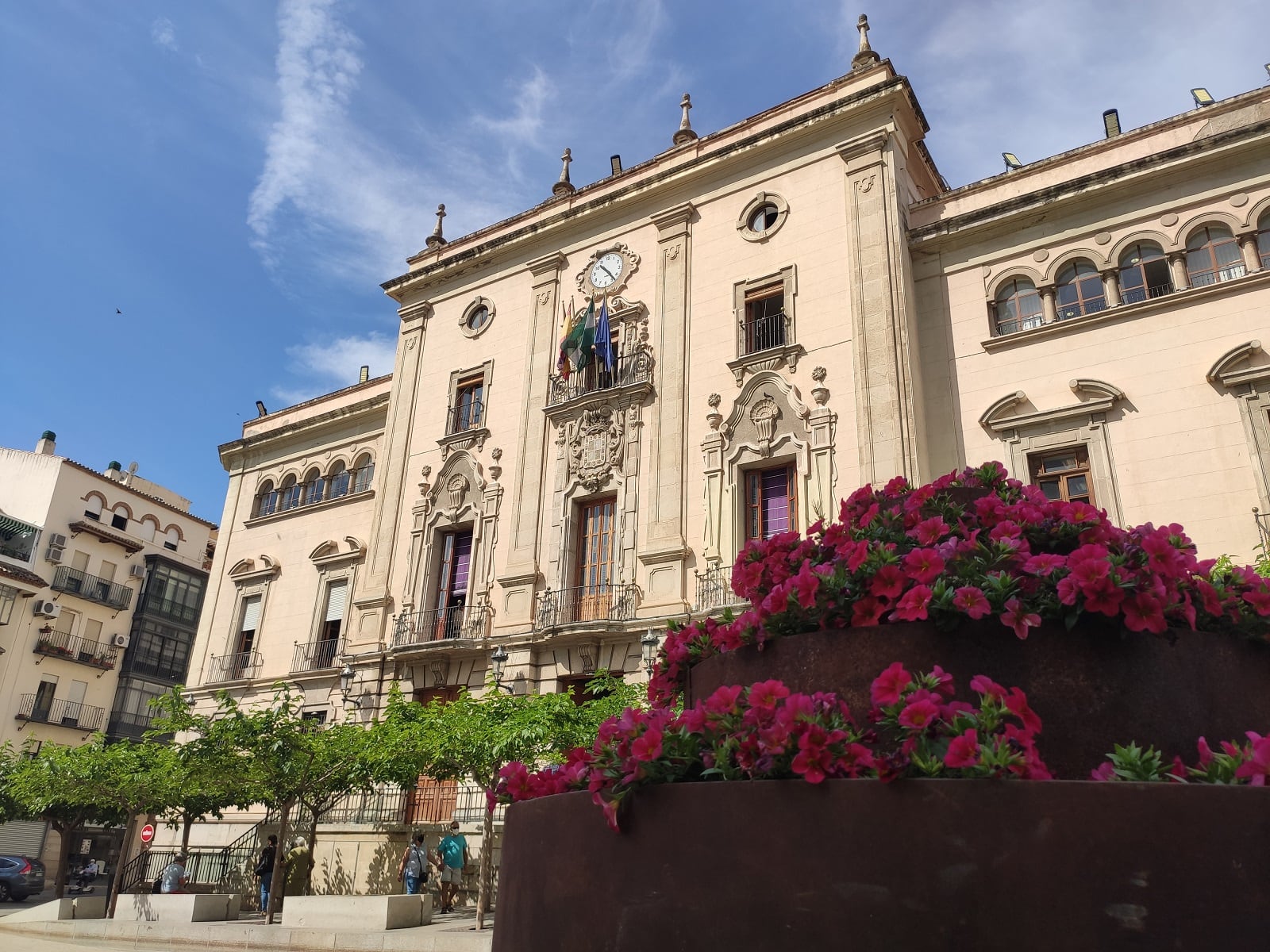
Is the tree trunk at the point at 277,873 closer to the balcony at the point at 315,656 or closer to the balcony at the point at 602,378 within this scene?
the balcony at the point at 315,656

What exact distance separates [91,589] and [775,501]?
104 ft

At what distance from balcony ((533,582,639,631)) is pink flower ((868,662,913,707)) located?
13.9m

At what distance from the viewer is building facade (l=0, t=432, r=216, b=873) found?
34.3 m

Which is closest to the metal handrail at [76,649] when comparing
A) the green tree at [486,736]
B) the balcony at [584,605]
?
the balcony at [584,605]

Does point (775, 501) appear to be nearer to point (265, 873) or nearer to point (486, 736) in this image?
point (486, 736)

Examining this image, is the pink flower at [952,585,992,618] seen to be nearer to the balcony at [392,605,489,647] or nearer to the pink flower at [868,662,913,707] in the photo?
the pink flower at [868,662,913,707]

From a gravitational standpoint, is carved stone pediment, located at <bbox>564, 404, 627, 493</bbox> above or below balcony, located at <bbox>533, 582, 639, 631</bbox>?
above

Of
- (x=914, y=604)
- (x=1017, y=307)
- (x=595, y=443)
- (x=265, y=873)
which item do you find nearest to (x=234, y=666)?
(x=265, y=873)

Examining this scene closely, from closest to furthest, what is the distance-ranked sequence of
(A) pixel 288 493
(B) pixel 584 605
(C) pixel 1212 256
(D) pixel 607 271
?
(C) pixel 1212 256, (B) pixel 584 605, (D) pixel 607 271, (A) pixel 288 493

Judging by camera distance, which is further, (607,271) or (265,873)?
(607,271)

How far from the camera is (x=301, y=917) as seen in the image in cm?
1356

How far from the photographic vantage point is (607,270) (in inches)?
815

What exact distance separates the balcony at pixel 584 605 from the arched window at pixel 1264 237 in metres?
11.0

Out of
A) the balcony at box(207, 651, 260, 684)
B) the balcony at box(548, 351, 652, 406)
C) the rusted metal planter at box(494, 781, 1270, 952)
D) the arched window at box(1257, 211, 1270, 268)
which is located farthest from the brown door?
the rusted metal planter at box(494, 781, 1270, 952)
